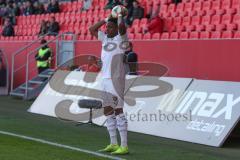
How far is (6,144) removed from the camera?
9.73 m

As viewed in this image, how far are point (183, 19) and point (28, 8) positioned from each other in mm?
11833

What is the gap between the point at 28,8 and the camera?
27.9 m

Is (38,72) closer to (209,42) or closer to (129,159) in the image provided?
(209,42)

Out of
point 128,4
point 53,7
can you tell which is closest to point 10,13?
point 53,7

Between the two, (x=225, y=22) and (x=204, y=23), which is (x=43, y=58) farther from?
(x=225, y=22)

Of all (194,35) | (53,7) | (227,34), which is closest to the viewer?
(227,34)

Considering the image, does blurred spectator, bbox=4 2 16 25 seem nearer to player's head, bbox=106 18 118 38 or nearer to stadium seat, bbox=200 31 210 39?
stadium seat, bbox=200 31 210 39

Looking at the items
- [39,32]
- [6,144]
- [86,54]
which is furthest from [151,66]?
[39,32]

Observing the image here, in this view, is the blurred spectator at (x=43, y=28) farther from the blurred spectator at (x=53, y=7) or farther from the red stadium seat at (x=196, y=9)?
the red stadium seat at (x=196, y=9)

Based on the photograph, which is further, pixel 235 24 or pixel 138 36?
pixel 138 36

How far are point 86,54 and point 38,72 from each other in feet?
8.64

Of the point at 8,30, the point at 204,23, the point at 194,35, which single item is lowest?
the point at 8,30

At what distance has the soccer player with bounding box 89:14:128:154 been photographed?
897 centimetres

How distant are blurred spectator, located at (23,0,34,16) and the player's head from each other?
19.0 meters
